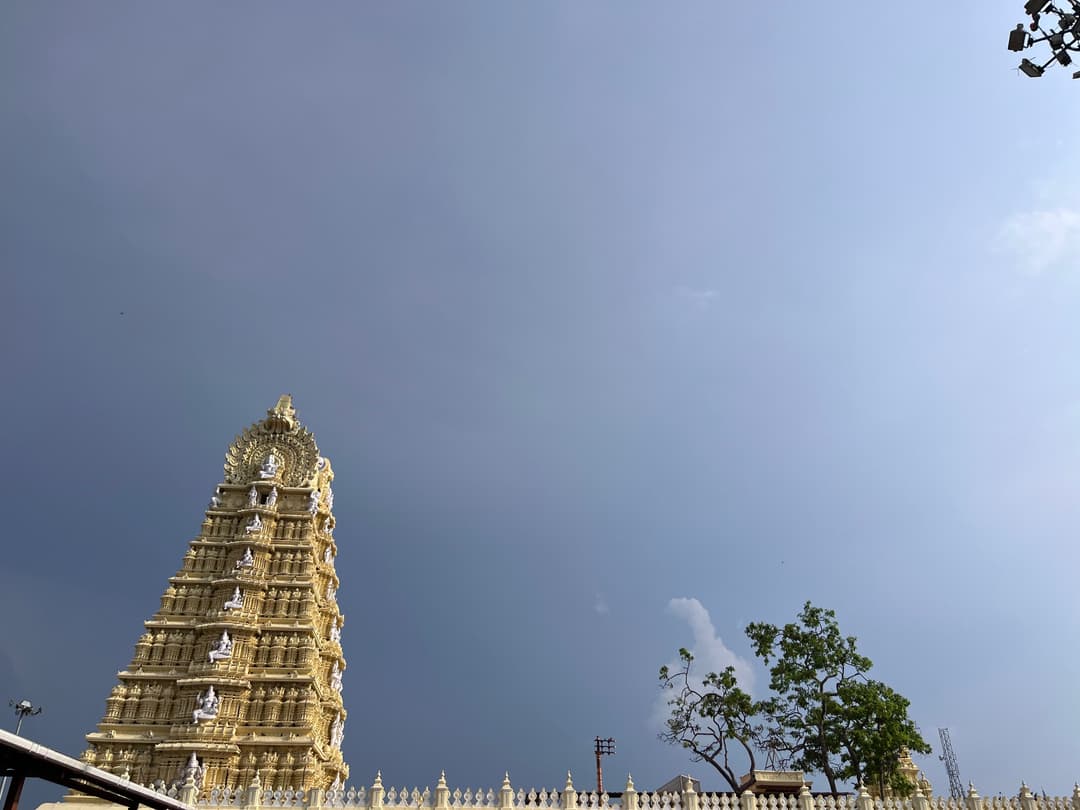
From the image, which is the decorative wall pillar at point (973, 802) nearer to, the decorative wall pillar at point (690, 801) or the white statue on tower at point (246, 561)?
the decorative wall pillar at point (690, 801)

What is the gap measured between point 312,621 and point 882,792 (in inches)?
1204

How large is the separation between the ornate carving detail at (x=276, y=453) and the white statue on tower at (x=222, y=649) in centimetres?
1047

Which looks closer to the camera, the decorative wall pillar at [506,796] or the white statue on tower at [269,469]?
the decorative wall pillar at [506,796]

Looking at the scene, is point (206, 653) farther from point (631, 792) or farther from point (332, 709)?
point (631, 792)

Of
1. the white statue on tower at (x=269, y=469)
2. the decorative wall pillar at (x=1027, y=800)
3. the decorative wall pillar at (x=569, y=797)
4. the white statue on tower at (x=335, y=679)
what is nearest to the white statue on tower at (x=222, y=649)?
the white statue on tower at (x=335, y=679)

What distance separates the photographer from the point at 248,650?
136ft

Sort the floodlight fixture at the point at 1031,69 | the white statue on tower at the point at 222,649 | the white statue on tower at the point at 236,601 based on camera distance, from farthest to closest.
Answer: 1. the white statue on tower at the point at 236,601
2. the white statue on tower at the point at 222,649
3. the floodlight fixture at the point at 1031,69

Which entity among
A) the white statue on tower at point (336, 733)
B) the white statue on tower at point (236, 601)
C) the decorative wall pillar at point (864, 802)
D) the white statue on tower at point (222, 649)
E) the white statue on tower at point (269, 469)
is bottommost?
the decorative wall pillar at point (864, 802)

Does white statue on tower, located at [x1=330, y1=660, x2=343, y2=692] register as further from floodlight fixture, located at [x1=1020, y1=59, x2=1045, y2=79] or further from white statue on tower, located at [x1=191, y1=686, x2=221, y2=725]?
floodlight fixture, located at [x1=1020, y1=59, x2=1045, y2=79]

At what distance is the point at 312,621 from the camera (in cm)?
4259

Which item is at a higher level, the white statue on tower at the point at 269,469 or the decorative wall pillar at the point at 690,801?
the white statue on tower at the point at 269,469

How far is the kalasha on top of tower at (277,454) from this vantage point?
48062mm

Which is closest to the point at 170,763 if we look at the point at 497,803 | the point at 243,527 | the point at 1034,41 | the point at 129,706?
the point at 129,706

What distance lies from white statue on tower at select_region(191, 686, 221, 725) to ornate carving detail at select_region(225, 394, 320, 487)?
13.4 m
